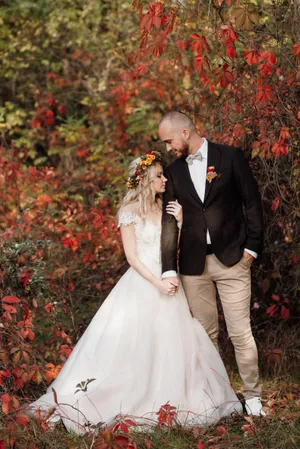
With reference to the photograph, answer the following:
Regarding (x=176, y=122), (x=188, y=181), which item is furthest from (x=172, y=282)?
(x=176, y=122)

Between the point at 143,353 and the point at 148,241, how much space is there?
78cm

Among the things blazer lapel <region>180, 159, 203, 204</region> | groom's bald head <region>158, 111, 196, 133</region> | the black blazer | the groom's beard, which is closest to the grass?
the black blazer

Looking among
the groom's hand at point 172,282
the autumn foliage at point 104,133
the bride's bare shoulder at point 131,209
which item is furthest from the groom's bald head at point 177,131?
the groom's hand at point 172,282

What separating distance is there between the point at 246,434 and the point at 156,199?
5.64ft

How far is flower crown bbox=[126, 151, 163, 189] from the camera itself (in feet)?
15.8

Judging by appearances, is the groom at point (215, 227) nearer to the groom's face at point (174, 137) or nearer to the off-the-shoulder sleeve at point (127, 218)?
the groom's face at point (174, 137)

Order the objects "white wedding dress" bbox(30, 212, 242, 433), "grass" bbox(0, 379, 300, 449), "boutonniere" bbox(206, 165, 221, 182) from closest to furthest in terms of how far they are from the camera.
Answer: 1. "grass" bbox(0, 379, 300, 449)
2. "white wedding dress" bbox(30, 212, 242, 433)
3. "boutonniere" bbox(206, 165, 221, 182)

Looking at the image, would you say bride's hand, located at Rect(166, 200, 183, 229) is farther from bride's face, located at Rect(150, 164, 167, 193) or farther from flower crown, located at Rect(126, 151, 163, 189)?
flower crown, located at Rect(126, 151, 163, 189)

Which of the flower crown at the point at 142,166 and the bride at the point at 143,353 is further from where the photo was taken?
the flower crown at the point at 142,166

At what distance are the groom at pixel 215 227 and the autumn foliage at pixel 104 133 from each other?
0.37m

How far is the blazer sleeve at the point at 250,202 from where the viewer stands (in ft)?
15.2

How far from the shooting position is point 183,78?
28.2 feet

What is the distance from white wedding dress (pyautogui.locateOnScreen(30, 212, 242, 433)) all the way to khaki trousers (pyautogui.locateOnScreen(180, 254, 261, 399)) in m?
0.11

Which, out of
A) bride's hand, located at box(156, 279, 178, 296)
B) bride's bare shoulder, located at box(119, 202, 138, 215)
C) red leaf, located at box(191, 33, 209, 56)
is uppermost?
red leaf, located at box(191, 33, 209, 56)
